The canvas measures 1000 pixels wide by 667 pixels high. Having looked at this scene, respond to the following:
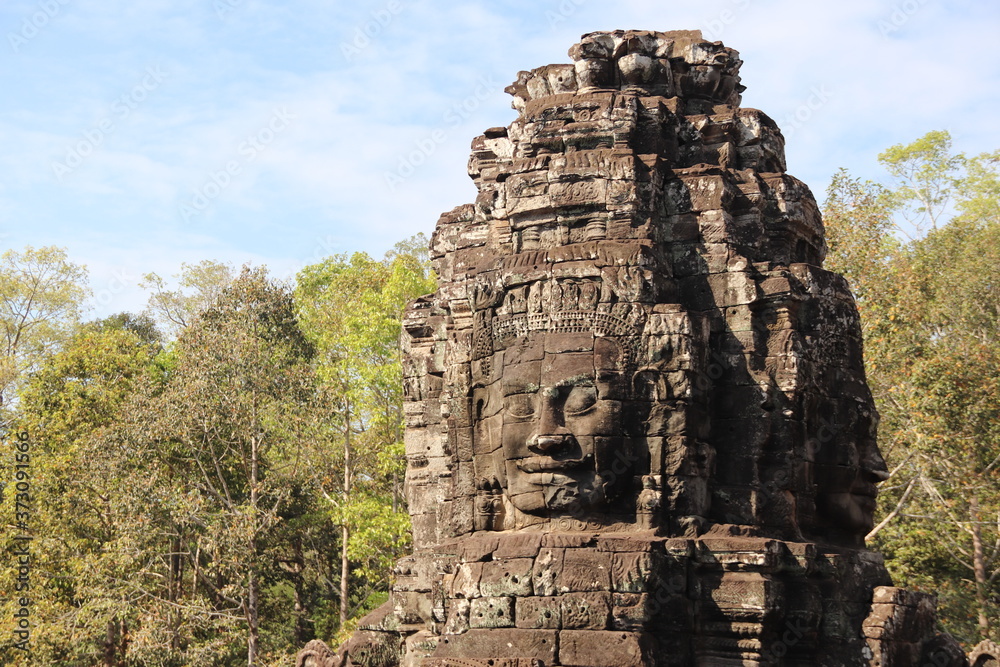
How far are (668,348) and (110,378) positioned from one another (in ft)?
64.8

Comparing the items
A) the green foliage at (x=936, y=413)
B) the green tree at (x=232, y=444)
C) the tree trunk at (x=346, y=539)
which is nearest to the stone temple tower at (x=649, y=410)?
the green foliage at (x=936, y=413)

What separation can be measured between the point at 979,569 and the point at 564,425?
11325 mm

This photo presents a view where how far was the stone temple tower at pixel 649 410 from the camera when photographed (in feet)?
25.7

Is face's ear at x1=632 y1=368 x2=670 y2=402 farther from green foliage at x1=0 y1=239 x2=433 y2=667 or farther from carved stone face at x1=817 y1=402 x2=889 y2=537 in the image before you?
green foliage at x1=0 y1=239 x2=433 y2=667

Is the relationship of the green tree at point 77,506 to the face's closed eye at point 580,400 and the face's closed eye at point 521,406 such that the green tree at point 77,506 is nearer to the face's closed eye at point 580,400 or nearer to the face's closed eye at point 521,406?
the face's closed eye at point 521,406

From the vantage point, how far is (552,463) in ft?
26.5

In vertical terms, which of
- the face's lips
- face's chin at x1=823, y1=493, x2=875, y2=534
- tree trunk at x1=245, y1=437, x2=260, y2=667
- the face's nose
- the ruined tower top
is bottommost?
tree trunk at x1=245, y1=437, x2=260, y2=667

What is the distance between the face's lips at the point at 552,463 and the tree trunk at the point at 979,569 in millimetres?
10784

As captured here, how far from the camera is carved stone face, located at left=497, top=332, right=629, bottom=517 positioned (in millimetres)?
8070

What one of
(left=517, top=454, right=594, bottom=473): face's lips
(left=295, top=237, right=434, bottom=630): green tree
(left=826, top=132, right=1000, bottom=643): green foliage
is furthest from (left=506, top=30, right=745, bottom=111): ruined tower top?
(left=295, top=237, right=434, bottom=630): green tree

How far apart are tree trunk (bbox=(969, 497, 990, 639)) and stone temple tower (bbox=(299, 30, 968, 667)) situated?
27.3ft

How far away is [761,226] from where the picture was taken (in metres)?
9.34

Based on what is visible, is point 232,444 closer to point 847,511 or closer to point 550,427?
point 550,427

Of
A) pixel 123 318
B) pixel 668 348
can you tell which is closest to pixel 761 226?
pixel 668 348
